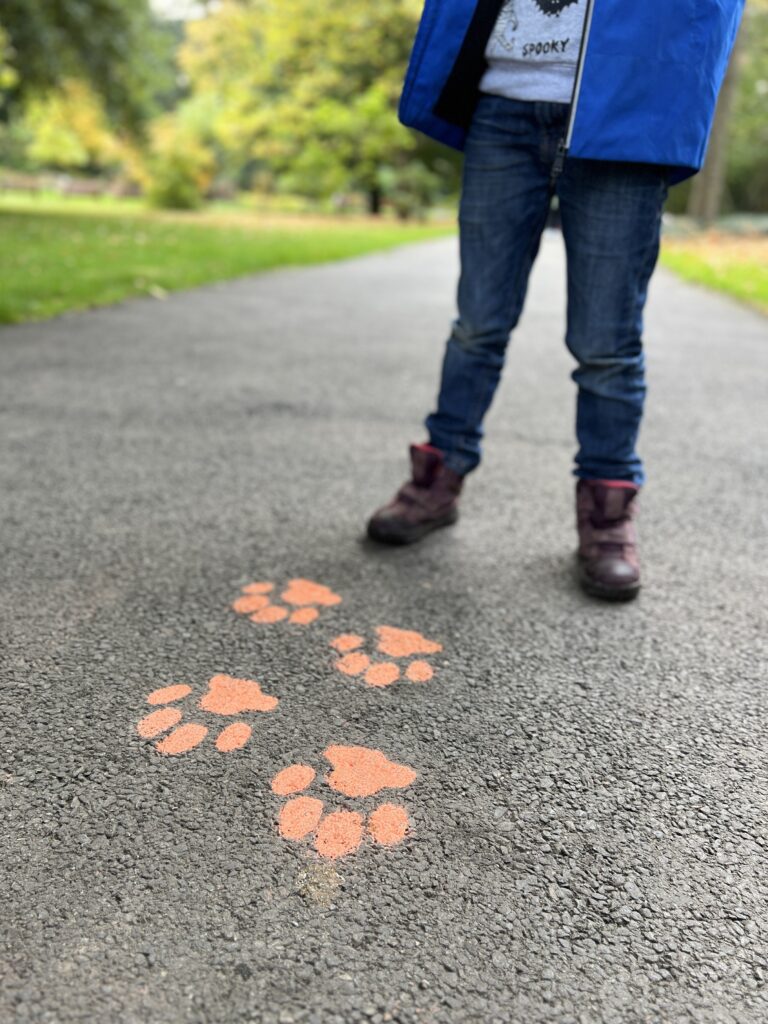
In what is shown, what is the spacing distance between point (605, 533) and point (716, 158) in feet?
66.8

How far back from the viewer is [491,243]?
79.1 inches

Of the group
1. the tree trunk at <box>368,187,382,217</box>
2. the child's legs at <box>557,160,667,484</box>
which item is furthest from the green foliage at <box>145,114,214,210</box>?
the child's legs at <box>557,160,667,484</box>

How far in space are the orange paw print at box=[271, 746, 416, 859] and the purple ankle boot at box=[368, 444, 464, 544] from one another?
0.90 m

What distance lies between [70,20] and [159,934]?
1702 centimetres

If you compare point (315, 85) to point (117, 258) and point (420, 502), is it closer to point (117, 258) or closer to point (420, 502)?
point (117, 258)

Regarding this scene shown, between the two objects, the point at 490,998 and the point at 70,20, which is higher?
the point at 70,20

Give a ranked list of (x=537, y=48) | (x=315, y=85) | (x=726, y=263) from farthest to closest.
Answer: (x=315, y=85) < (x=726, y=263) < (x=537, y=48)

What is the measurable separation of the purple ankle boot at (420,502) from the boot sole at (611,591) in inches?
17.5

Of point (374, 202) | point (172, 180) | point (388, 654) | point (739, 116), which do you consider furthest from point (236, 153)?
point (388, 654)

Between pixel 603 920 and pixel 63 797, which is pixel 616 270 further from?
pixel 63 797

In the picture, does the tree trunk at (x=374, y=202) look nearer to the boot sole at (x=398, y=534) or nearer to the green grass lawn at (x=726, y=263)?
the green grass lawn at (x=726, y=263)

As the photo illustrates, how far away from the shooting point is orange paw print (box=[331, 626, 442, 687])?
1571 millimetres

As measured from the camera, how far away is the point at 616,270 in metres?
1.90

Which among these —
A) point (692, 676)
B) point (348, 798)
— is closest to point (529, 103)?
point (692, 676)
